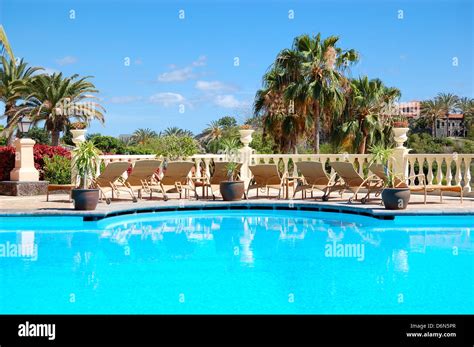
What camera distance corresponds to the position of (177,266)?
21.2ft

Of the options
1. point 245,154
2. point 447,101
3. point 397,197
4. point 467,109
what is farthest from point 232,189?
point 447,101

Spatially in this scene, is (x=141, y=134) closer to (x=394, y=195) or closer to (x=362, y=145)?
(x=362, y=145)

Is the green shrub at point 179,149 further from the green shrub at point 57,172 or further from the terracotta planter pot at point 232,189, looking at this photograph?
the terracotta planter pot at point 232,189

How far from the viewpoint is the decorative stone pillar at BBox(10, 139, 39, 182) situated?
1451cm

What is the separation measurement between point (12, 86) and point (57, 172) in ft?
66.4

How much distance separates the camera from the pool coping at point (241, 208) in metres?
10.0

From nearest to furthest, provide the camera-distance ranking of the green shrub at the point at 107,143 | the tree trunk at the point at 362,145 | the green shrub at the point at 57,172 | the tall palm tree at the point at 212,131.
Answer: the green shrub at the point at 57,172 < the tree trunk at the point at 362,145 < the green shrub at the point at 107,143 < the tall palm tree at the point at 212,131

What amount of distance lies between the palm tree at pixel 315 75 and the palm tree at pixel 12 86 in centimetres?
1550

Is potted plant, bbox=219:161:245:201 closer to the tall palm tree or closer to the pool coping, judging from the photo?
the pool coping

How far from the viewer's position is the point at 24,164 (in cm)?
1471

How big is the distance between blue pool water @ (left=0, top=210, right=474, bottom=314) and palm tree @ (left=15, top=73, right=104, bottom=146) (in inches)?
964

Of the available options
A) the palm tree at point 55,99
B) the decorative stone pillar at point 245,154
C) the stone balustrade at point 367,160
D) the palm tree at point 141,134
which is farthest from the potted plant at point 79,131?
the palm tree at point 141,134

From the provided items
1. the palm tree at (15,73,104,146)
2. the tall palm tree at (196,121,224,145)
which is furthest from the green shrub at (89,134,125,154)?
the tall palm tree at (196,121,224,145)
